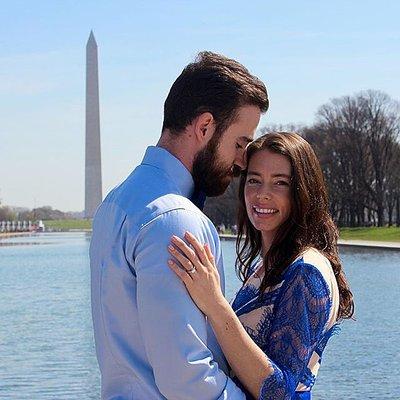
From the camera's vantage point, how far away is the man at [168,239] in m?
2.29

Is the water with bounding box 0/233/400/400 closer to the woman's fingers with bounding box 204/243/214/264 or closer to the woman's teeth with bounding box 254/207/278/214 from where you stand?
the woman's teeth with bounding box 254/207/278/214

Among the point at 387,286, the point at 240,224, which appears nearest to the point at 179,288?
the point at 240,224

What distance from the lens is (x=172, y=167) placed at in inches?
98.9

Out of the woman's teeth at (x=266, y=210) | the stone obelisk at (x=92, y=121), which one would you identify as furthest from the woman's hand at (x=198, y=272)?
the stone obelisk at (x=92, y=121)

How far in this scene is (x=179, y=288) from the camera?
233cm

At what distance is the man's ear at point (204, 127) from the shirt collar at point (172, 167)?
84 millimetres

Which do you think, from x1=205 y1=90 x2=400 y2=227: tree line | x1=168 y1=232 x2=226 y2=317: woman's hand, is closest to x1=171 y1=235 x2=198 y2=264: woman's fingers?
x1=168 y1=232 x2=226 y2=317: woman's hand

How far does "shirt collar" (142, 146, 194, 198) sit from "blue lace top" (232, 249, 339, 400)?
17.0 inches

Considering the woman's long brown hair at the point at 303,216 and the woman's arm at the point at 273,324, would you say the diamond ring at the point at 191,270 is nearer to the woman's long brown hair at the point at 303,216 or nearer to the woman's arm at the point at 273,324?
the woman's arm at the point at 273,324

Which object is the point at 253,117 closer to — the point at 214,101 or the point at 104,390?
the point at 214,101

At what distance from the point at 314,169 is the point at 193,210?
716 mm

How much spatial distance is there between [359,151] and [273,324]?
6909 centimetres

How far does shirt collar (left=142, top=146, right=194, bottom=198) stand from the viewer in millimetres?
2512

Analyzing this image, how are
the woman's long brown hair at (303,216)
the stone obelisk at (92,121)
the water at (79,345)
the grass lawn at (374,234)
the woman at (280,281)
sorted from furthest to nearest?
the stone obelisk at (92,121), the grass lawn at (374,234), the water at (79,345), the woman's long brown hair at (303,216), the woman at (280,281)
